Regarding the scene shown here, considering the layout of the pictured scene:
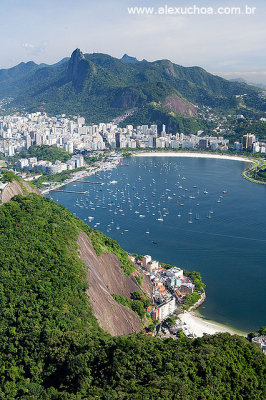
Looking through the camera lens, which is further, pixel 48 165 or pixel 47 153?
pixel 47 153

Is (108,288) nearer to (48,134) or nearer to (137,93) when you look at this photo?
(48,134)

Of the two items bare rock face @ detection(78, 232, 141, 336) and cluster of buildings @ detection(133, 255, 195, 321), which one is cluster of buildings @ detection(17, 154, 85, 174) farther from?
bare rock face @ detection(78, 232, 141, 336)

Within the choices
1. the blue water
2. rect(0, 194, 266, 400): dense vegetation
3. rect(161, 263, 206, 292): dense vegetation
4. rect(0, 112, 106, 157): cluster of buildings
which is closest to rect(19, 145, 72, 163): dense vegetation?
rect(0, 112, 106, 157): cluster of buildings

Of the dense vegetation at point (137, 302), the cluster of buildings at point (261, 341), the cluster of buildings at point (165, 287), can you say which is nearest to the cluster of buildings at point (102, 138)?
the cluster of buildings at point (165, 287)

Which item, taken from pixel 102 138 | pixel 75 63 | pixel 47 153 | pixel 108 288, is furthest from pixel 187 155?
pixel 75 63

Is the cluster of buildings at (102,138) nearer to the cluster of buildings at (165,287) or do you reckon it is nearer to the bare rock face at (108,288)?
the cluster of buildings at (165,287)

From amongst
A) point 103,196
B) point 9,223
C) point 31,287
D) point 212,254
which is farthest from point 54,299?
point 103,196

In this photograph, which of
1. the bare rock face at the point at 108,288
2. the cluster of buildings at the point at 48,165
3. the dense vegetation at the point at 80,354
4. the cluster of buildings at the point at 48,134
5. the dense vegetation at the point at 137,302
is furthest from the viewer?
the cluster of buildings at the point at 48,134
